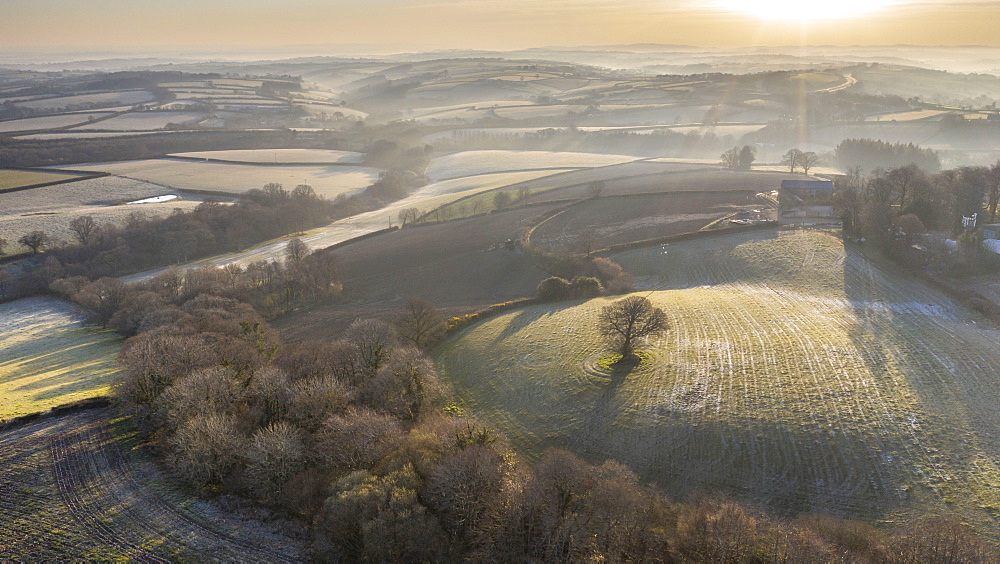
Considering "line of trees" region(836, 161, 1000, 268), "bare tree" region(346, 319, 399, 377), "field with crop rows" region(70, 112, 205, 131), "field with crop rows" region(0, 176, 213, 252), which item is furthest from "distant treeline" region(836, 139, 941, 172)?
"field with crop rows" region(70, 112, 205, 131)

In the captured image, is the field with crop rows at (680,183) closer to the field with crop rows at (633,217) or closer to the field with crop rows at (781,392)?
the field with crop rows at (633,217)

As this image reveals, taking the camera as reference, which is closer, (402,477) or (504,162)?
(402,477)

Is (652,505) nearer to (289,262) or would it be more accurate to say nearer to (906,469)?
(906,469)

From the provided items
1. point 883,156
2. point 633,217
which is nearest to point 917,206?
point 633,217

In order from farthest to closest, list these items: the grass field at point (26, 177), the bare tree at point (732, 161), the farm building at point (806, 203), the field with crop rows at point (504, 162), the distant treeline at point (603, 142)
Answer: the distant treeline at point (603, 142) → the field with crop rows at point (504, 162) → the bare tree at point (732, 161) → the grass field at point (26, 177) → the farm building at point (806, 203)

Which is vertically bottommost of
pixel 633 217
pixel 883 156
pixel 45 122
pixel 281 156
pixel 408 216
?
pixel 408 216

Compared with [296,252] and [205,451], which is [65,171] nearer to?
[296,252]

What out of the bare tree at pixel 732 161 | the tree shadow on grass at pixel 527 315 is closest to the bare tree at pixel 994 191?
the bare tree at pixel 732 161

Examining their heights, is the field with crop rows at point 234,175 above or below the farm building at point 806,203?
above
